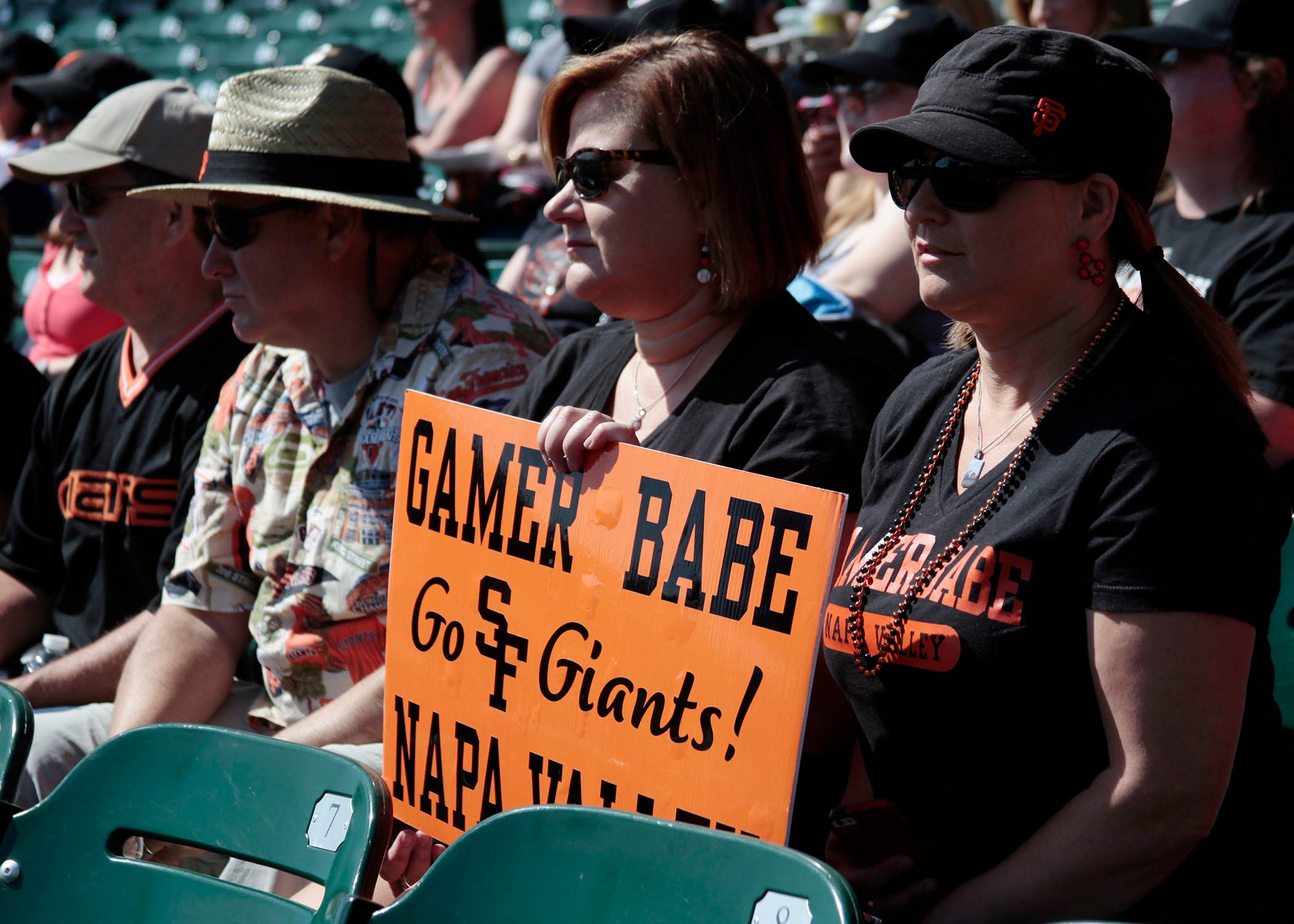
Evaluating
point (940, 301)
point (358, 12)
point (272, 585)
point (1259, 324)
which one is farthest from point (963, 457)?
point (358, 12)

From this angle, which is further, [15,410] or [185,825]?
[15,410]

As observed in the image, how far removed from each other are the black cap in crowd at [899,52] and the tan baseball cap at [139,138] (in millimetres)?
1786

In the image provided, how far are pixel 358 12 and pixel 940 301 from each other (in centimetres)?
999

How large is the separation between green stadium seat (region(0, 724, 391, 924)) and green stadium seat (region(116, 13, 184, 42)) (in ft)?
37.7

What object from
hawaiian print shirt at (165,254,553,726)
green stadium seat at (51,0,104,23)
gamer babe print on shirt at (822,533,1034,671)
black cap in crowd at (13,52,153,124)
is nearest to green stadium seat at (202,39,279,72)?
green stadium seat at (51,0,104,23)

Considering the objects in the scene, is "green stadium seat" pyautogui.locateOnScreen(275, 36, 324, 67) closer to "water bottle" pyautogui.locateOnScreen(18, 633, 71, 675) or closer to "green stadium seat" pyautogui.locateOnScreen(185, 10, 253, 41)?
"green stadium seat" pyautogui.locateOnScreen(185, 10, 253, 41)

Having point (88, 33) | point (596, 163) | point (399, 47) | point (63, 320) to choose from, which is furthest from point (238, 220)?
point (88, 33)

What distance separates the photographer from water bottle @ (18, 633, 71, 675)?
3.66 meters

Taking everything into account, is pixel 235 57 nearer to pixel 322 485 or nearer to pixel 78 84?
pixel 78 84

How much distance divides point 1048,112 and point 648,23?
1658 mm

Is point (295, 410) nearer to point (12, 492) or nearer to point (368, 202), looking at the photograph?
point (368, 202)

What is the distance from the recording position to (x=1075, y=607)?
5.90 ft

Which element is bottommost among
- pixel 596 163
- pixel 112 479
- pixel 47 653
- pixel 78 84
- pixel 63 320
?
pixel 47 653

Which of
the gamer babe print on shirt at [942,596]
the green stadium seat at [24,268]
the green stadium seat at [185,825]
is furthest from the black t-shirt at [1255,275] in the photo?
the green stadium seat at [24,268]
